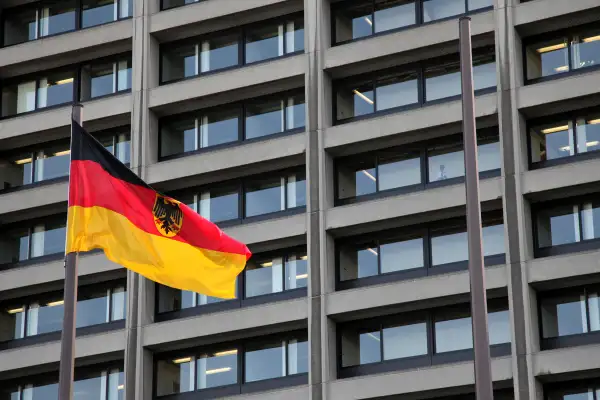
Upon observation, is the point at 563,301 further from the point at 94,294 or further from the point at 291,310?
the point at 94,294

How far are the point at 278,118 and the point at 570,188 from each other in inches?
492

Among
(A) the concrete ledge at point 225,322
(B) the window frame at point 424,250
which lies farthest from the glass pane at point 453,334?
(A) the concrete ledge at point 225,322

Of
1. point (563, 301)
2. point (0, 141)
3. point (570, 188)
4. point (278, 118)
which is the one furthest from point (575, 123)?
point (0, 141)

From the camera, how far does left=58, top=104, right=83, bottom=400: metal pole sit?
2822 centimetres

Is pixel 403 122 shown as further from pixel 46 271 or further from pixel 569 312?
pixel 46 271

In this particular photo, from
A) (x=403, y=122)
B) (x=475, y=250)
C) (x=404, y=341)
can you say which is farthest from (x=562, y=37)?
A: (x=475, y=250)

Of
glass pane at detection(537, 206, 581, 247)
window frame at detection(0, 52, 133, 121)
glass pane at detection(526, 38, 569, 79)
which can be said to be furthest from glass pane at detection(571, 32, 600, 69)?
window frame at detection(0, 52, 133, 121)

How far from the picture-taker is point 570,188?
51781 mm

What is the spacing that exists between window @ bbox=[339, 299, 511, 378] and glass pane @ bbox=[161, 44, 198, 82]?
13343 mm

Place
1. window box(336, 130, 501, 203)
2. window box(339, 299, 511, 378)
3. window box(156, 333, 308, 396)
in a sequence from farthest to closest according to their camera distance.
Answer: window box(156, 333, 308, 396) < window box(336, 130, 501, 203) < window box(339, 299, 511, 378)

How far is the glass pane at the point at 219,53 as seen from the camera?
59.7 m

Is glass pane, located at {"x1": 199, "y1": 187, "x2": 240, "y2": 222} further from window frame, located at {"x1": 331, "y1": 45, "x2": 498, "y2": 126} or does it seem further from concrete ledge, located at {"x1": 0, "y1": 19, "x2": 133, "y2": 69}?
concrete ledge, located at {"x1": 0, "y1": 19, "x2": 133, "y2": 69}

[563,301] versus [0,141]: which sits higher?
[0,141]

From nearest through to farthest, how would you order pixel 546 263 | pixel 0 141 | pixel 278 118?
pixel 546 263
pixel 278 118
pixel 0 141
